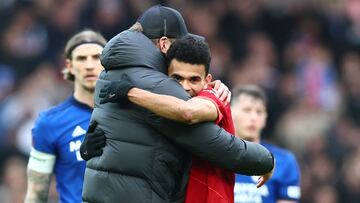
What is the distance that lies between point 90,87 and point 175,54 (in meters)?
1.88

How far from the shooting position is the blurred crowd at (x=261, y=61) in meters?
13.8

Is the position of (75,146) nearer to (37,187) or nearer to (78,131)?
(78,131)

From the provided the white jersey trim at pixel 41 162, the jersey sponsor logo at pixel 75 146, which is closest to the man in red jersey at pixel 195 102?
the jersey sponsor logo at pixel 75 146

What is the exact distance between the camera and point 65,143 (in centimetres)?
786

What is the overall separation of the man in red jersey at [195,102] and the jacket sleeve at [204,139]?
0.06 m

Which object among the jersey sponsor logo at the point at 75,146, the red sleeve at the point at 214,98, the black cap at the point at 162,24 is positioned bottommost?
the jersey sponsor logo at the point at 75,146

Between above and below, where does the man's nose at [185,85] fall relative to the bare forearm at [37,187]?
above

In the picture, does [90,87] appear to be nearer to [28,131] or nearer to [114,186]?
[114,186]

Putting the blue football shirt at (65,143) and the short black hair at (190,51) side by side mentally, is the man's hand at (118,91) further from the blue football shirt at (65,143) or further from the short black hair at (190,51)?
the blue football shirt at (65,143)

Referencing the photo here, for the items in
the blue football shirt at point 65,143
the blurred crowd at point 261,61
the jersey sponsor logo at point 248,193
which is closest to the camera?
the blue football shirt at point 65,143

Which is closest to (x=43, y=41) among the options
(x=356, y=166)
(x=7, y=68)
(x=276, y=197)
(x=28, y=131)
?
(x=7, y=68)

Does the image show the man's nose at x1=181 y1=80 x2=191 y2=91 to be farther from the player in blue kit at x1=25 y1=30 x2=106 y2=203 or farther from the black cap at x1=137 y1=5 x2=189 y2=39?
the player in blue kit at x1=25 y1=30 x2=106 y2=203

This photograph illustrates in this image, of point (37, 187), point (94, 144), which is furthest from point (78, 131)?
point (94, 144)

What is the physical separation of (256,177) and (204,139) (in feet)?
9.45
